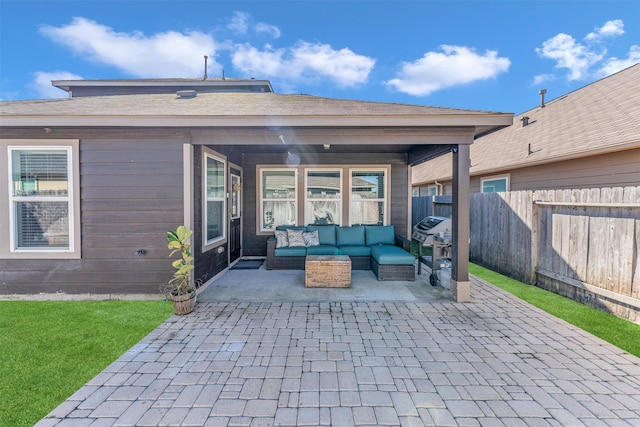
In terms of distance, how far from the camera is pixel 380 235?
6.54 m

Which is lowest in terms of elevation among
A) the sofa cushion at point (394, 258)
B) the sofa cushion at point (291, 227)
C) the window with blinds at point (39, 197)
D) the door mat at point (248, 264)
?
the door mat at point (248, 264)

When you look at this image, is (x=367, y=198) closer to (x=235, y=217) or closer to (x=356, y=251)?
(x=356, y=251)

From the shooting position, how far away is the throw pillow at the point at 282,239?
6.26m

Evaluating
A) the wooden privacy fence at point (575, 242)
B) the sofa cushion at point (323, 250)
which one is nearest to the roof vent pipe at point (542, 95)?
the wooden privacy fence at point (575, 242)

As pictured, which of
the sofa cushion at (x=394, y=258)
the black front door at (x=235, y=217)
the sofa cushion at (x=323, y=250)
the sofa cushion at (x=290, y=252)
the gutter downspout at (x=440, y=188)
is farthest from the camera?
the gutter downspout at (x=440, y=188)

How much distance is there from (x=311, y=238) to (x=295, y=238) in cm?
36

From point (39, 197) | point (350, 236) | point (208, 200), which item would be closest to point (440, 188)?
point (350, 236)

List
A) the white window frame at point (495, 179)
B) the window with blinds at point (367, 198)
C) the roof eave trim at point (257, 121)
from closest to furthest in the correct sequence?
1. the roof eave trim at point (257, 121)
2. the window with blinds at point (367, 198)
3. the white window frame at point (495, 179)

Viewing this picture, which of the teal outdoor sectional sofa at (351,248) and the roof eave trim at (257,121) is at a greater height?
the roof eave trim at (257,121)

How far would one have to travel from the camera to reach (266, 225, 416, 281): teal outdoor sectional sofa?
5395 mm

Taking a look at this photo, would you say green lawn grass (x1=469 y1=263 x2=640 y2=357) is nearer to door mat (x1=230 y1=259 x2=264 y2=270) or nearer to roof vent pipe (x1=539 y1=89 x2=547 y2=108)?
door mat (x1=230 y1=259 x2=264 y2=270)

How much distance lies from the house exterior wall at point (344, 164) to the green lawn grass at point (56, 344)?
3288 millimetres

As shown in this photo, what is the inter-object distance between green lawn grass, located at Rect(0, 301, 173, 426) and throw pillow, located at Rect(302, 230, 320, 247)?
119 inches

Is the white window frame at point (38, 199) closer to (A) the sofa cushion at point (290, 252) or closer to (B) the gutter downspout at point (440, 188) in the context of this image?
(A) the sofa cushion at point (290, 252)
